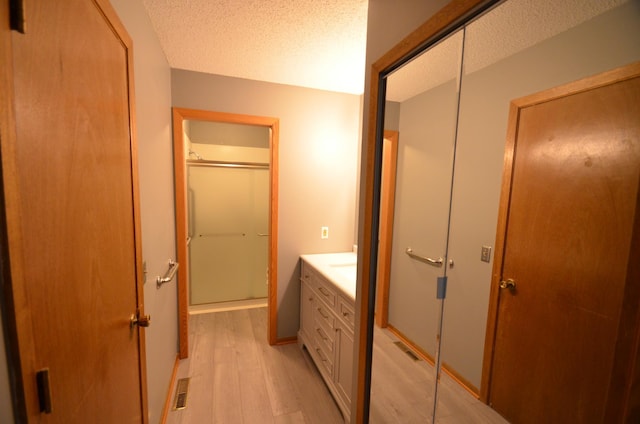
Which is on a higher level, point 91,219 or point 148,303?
point 91,219

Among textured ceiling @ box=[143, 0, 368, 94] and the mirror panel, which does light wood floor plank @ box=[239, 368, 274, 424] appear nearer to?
the mirror panel

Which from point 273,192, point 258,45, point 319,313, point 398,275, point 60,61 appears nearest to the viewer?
point 60,61

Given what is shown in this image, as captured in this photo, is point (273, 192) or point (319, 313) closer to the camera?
point (319, 313)

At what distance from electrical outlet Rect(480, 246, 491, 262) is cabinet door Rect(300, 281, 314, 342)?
1.53 meters

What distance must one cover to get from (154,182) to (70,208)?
978 millimetres

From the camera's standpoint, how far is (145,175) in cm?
137

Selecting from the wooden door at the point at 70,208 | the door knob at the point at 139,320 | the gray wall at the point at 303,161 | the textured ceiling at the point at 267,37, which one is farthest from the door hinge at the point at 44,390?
the gray wall at the point at 303,161

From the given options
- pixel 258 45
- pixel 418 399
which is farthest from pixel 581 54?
pixel 258 45

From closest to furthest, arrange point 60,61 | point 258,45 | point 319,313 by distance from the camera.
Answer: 1. point 60,61
2. point 258,45
3. point 319,313

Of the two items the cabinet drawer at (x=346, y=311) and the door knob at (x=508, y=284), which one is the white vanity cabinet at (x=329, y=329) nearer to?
the cabinet drawer at (x=346, y=311)

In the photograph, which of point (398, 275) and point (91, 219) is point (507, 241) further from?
point (91, 219)

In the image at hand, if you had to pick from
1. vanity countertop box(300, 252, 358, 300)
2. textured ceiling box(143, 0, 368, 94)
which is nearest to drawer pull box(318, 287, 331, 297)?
vanity countertop box(300, 252, 358, 300)

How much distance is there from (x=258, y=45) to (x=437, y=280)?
1772 millimetres

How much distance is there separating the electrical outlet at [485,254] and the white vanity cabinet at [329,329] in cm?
78
